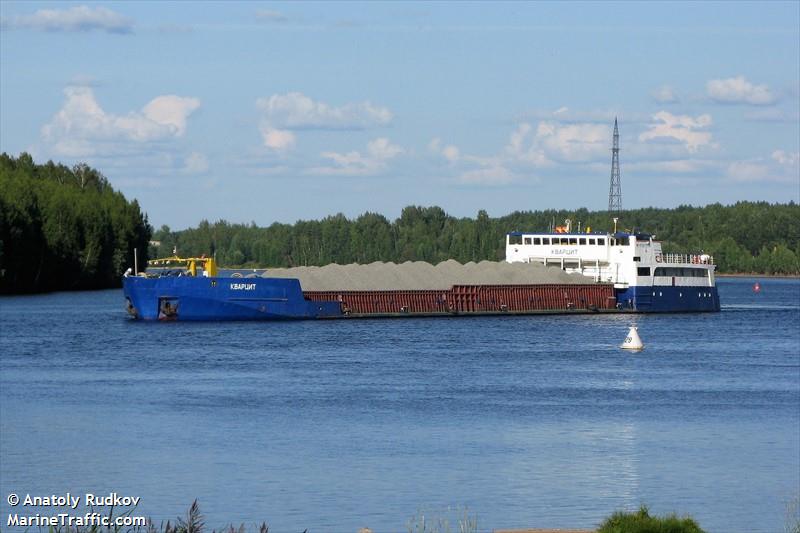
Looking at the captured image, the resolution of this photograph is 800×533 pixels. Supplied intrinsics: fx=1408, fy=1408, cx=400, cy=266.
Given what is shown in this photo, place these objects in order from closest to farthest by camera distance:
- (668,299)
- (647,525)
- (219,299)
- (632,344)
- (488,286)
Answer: (647,525)
(632,344)
(219,299)
(488,286)
(668,299)

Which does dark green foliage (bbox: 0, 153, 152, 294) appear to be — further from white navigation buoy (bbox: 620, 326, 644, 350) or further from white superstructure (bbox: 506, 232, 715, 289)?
white navigation buoy (bbox: 620, 326, 644, 350)

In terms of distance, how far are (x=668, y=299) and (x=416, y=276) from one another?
1528 cm

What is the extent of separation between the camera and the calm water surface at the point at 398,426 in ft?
81.0

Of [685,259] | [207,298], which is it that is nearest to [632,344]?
[207,298]

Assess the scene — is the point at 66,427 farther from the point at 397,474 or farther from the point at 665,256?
the point at 665,256

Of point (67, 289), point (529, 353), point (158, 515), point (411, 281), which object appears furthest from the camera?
point (67, 289)

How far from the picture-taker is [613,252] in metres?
81.4

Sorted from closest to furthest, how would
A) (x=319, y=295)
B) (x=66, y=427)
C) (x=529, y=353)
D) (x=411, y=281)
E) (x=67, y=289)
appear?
(x=66, y=427)
(x=529, y=353)
(x=319, y=295)
(x=411, y=281)
(x=67, y=289)

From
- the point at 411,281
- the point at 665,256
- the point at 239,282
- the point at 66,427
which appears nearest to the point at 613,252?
the point at 665,256

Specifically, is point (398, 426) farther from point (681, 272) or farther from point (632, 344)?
point (681, 272)

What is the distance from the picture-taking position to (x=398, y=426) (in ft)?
111

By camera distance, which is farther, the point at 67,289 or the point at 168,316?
the point at 67,289

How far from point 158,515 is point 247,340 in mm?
37099

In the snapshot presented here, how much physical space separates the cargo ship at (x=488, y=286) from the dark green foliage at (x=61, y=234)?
38.1 m
